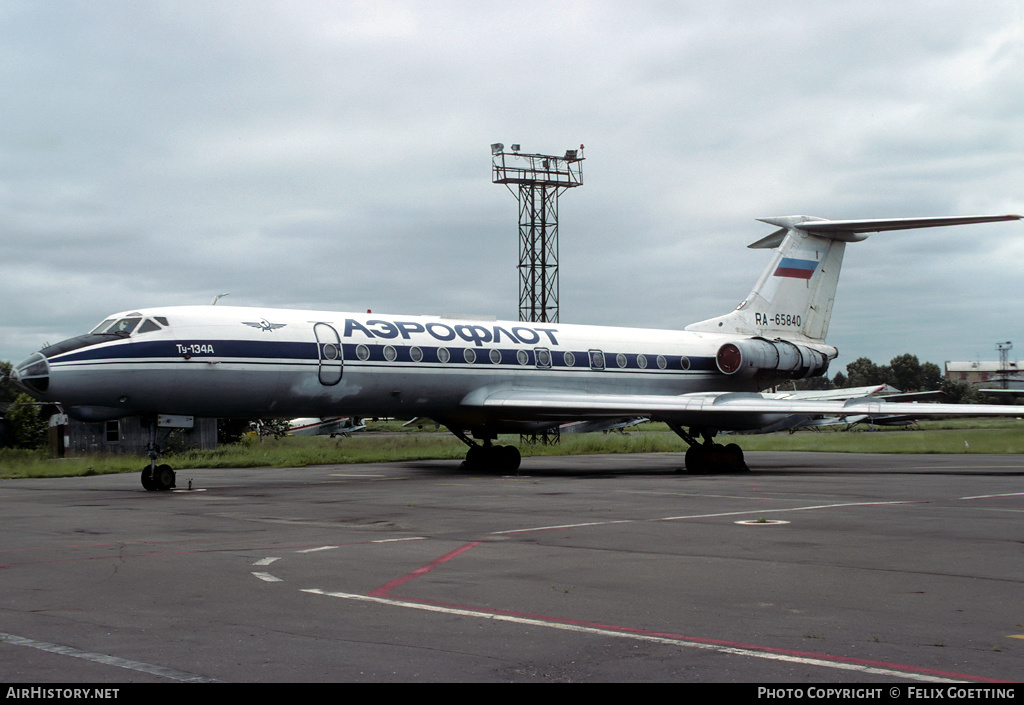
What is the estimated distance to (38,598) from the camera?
735 centimetres

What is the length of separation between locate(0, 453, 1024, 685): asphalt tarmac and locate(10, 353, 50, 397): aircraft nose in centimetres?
258

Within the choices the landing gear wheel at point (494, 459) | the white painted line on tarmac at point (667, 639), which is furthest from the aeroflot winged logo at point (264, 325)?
the white painted line on tarmac at point (667, 639)

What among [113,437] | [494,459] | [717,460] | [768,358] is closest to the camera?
[717,460]

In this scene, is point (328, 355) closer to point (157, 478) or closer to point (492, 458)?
point (157, 478)

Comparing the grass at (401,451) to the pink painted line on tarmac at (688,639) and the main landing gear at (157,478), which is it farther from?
the pink painted line on tarmac at (688,639)

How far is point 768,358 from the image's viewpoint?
1113 inches

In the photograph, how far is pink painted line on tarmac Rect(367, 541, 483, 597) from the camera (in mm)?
7668

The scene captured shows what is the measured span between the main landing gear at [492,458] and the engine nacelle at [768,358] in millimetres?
6772

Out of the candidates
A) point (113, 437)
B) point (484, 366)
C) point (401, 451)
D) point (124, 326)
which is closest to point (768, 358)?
point (484, 366)

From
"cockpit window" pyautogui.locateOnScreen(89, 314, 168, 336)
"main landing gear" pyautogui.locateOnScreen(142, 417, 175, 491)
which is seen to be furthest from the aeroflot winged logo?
"main landing gear" pyautogui.locateOnScreen(142, 417, 175, 491)

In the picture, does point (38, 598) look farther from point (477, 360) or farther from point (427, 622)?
point (477, 360)

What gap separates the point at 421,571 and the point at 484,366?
14897mm
